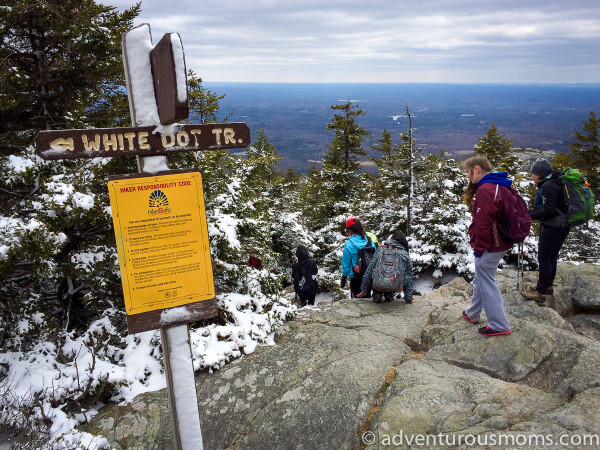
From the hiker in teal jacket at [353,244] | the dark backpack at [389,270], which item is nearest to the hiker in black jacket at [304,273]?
the hiker in teal jacket at [353,244]

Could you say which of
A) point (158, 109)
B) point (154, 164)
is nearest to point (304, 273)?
point (154, 164)

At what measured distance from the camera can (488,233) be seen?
173 inches

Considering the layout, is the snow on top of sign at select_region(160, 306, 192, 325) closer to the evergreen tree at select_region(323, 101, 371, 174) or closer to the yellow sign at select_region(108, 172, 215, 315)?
the yellow sign at select_region(108, 172, 215, 315)

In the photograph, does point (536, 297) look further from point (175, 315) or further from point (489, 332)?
point (175, 315)

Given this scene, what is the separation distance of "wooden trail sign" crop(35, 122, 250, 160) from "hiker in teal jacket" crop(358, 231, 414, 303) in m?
4.04

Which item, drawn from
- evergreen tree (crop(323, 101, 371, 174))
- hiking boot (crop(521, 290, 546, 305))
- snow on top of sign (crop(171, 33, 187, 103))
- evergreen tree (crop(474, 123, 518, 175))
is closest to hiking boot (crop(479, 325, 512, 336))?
hiking boot (crop(521, 290, 546, 305))

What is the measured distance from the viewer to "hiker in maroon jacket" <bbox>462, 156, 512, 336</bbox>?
438 centimetres

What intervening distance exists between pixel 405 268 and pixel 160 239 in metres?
4.68

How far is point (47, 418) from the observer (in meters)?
3.75

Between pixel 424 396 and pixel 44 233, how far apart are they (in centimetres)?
470

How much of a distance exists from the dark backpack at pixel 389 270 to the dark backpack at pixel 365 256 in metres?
0.63

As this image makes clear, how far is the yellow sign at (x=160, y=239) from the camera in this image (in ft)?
8.54

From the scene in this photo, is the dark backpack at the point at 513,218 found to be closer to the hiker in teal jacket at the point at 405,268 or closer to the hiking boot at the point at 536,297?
the hiker in teal jacket at the point at 405,268

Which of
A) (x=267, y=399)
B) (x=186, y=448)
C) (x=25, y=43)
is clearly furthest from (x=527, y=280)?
(x=25, y=43)
